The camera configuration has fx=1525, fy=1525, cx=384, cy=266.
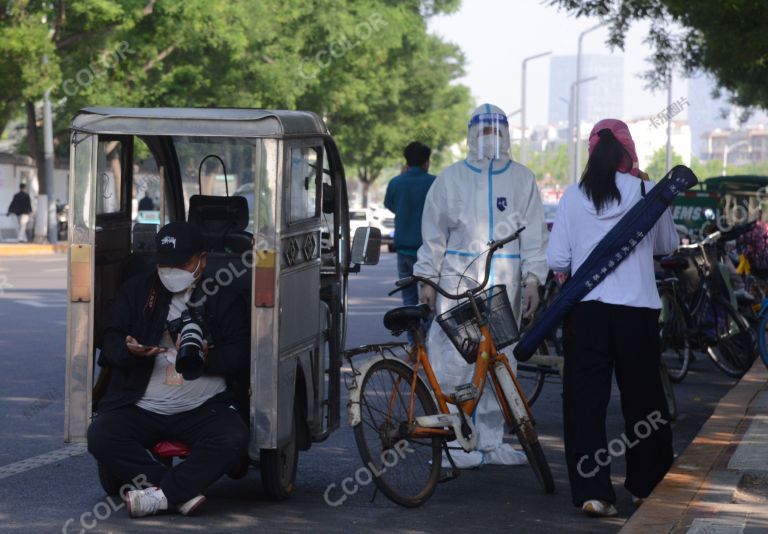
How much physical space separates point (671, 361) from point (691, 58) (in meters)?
12.5

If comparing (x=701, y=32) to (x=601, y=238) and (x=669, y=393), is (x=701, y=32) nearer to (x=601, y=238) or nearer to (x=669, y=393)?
(x=669, y=393)

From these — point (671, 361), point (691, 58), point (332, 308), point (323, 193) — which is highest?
point (691, 58)

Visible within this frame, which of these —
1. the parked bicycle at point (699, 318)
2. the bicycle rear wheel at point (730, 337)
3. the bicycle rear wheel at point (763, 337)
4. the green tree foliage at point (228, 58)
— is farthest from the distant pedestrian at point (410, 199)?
the green tree foliage at point (228, 58)

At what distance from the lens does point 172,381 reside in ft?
22.4

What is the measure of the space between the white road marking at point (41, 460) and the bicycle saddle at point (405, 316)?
2149 millimetres

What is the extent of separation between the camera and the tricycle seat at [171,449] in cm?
679

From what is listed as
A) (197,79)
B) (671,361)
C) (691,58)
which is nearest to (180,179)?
(671,361)

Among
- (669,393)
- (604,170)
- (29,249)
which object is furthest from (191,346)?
(29,249)

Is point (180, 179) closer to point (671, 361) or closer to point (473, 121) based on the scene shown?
point (473, 121)

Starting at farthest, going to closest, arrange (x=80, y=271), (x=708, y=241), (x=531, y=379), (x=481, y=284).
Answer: (x=708, y=241) → (x=531, y=379) → (x=481, y=284) → (x=80, y=271)

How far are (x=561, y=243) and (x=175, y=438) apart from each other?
1.95 meters

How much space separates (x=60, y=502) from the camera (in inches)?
275

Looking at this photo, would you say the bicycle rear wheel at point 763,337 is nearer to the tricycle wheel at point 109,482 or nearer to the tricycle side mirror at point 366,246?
the tricycle side mirror at point 366,246

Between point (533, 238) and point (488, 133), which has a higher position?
point (488, 133)
